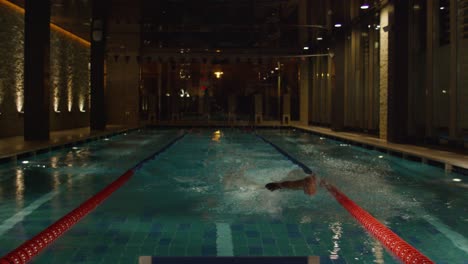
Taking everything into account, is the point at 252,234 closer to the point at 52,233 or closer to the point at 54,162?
the point at 52,233

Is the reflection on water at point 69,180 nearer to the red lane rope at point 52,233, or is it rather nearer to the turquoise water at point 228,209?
the turquoise water at point 228,209

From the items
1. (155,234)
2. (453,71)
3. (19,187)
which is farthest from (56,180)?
(453,71)

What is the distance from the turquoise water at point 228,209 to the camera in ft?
17.0

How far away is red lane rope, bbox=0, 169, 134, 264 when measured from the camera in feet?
14.9

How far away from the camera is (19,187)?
9.03 meters

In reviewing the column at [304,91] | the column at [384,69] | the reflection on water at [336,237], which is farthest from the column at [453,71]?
the column at [304,91]

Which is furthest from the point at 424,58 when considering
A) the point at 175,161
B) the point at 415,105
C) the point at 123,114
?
the point at 123,114

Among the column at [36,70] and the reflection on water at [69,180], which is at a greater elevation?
the column at [36,70]

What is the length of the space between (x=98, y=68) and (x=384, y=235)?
20994 millimetres

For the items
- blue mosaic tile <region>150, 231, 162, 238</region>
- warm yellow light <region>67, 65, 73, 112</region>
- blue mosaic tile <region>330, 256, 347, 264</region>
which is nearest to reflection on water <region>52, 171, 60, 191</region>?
blue mosaic tile <region>150, 231, 162, 238</region>

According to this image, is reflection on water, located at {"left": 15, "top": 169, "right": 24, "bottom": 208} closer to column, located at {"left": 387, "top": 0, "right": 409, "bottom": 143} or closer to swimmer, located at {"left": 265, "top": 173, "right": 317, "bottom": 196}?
swimmer, located at {"left": 265, "top": 173, "right": 317, "bottom": 196}

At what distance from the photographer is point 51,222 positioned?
6.41 meters

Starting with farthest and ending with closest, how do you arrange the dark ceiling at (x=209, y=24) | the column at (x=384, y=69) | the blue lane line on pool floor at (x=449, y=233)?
the dark ceiling at (x=209, y=24) < the column at (x=384, y=69) < the blue lane line on pool floor at (x=449, y=233)

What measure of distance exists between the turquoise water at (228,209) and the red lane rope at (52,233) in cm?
9
